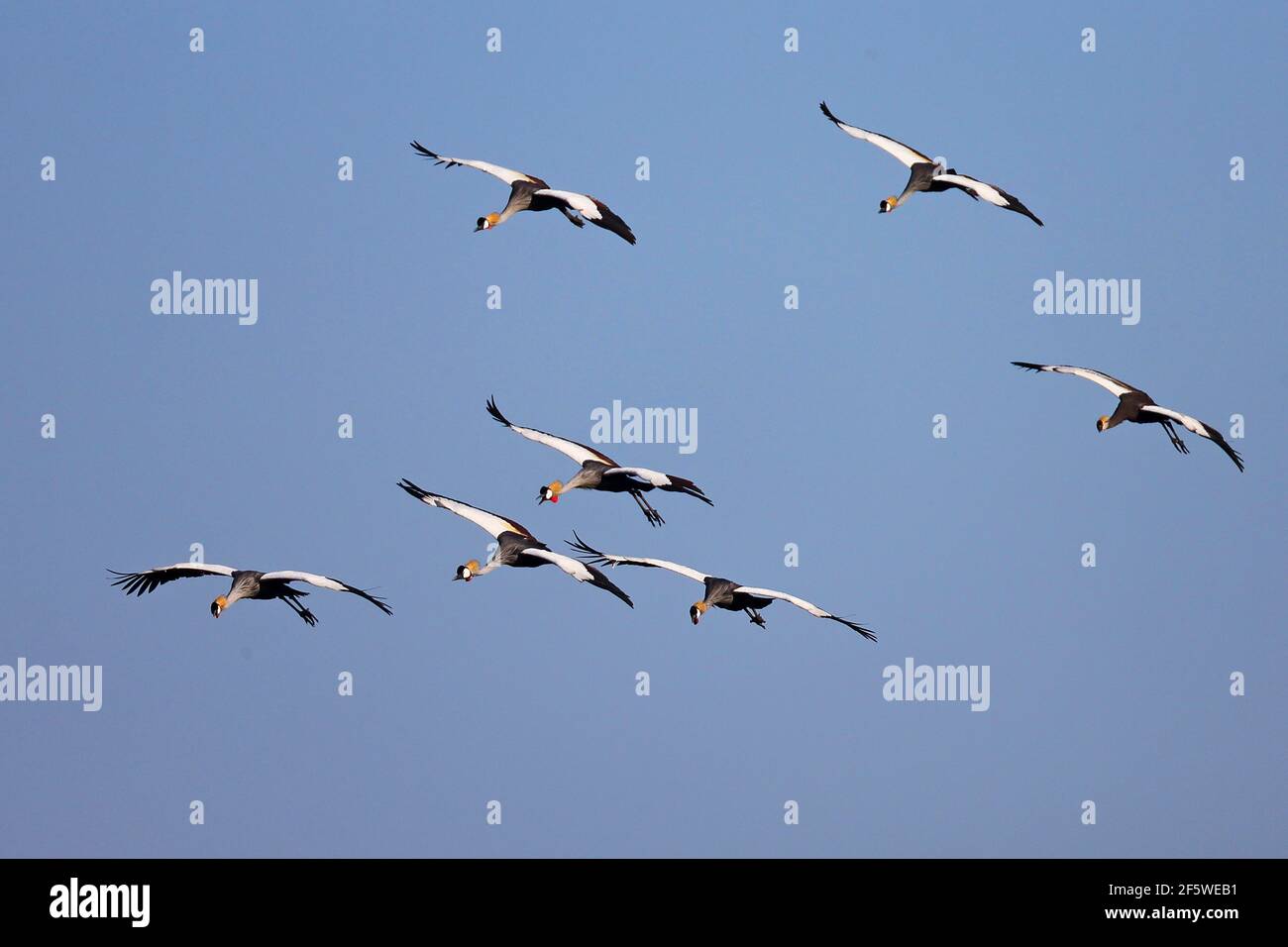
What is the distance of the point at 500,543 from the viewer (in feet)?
103

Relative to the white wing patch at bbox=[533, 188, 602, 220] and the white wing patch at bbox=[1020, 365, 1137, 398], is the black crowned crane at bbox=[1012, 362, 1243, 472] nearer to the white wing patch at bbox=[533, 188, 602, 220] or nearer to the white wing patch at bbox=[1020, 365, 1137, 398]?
the white wing patch at bbox=[1020, 365, 1137, 398]

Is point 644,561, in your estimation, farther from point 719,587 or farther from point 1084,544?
point 1084,544

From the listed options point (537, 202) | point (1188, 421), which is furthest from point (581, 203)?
point (1188, 421)

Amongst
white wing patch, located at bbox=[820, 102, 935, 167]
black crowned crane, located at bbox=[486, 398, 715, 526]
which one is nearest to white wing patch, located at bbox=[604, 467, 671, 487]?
black crowned crane, located at bbox=[486, 398, 715, 526]

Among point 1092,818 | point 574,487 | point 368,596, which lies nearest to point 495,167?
point 574,487

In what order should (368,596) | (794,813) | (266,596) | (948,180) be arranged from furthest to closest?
(794,813) < (948,180) < (266,596) < (368,596)

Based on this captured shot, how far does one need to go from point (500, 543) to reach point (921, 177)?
7689mm

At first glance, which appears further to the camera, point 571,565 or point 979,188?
point 979,188

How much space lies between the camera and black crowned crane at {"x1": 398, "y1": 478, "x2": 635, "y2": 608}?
3103cm

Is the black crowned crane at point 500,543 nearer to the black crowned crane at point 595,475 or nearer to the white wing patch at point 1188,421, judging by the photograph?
the black crowned crane at point 595,475

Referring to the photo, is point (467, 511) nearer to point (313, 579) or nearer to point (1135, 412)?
point (313, 579)

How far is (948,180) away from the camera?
3350cm

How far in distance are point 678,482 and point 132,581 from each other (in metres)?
7.49

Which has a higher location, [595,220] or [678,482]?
[595,220]
